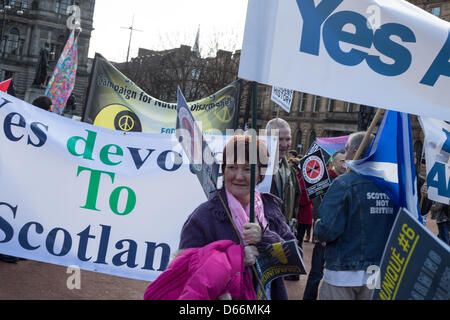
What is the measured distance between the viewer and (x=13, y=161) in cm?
462

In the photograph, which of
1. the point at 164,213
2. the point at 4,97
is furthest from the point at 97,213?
the point at 4,97

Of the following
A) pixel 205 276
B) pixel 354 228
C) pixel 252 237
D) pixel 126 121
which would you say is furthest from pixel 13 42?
pixel 205 276

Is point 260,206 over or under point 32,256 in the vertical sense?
over

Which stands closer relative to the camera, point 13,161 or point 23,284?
point 13,161

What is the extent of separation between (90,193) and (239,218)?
228 centimetres

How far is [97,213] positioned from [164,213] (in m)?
0.55

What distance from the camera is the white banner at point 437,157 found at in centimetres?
468

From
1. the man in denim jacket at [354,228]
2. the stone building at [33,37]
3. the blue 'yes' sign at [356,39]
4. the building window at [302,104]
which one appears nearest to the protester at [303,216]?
the man in denim jacket at [354,228]

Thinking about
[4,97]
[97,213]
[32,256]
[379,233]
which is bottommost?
[32,256]

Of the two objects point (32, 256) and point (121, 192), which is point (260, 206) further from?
point (32, 256)

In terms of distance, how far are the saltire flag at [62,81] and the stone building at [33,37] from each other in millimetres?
55528

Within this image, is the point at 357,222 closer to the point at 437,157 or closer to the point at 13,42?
the point at 437,157

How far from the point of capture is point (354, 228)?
3.31 metres
